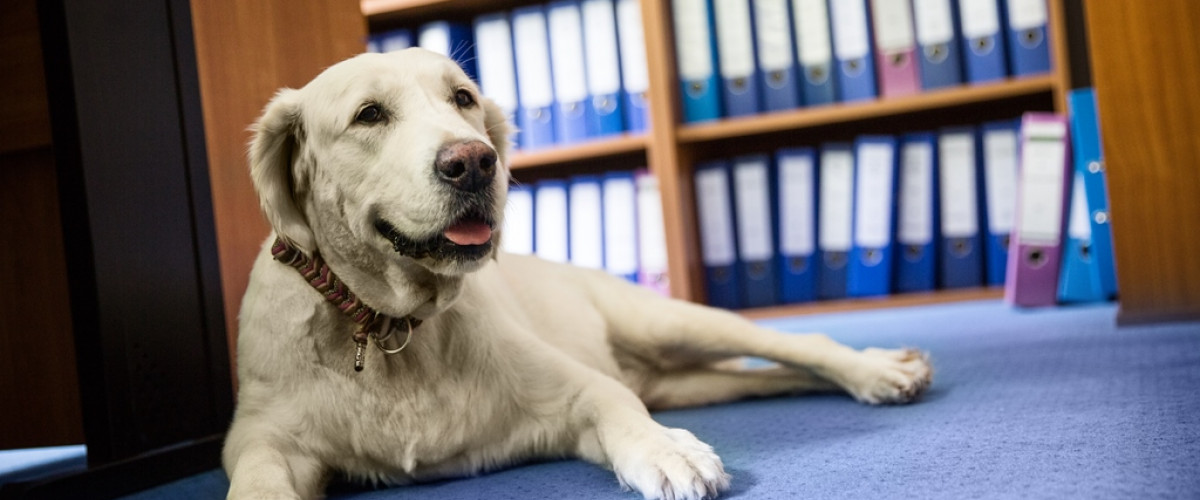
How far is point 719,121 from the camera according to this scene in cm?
279

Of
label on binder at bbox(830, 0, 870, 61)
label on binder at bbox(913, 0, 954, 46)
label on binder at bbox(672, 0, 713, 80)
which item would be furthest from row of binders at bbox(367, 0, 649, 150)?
label on binder at bbox(913, 0, 954, 46)

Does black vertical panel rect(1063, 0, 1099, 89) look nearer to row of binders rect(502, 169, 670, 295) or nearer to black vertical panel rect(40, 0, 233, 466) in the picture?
row of binders rect(502, 169, 670, 295)

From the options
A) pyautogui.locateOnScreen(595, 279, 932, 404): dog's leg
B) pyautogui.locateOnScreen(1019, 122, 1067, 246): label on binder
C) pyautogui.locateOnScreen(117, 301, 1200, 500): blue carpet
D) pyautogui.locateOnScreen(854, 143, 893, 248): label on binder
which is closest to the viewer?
pyautogui.locateOnScreen(117, 301, 1200, 500): blue carpet

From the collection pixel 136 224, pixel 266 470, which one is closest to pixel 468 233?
pixel 266 470

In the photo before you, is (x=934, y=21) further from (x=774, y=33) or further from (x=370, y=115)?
(x=370, y=115)

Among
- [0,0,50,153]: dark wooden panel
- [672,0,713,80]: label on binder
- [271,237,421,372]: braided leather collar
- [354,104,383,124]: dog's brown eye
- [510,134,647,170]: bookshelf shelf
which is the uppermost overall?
[672,0,713,80]: label on binder

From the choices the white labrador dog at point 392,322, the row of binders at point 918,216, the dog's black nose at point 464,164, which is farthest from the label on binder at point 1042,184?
the dog's black nose at point 464,164

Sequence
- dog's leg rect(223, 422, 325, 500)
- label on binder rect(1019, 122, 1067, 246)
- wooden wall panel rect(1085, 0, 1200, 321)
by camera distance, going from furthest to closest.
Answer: label on binder rect(1019, 122, 1067, 246) → wooden wall panel rect(1085, 0, 1200, 321) → dog's leg rect(223, 422, 325, 500)

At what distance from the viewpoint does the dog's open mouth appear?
3.52ft

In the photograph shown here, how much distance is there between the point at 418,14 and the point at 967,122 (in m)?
1.71

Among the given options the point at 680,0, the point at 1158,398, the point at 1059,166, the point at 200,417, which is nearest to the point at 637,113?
the point at 680,0

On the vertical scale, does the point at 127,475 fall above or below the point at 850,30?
below

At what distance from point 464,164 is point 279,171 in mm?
285

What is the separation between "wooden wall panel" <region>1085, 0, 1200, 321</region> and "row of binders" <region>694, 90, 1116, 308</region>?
1.55ft
